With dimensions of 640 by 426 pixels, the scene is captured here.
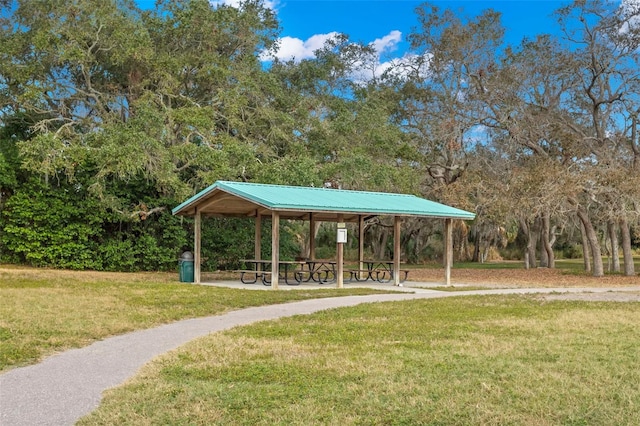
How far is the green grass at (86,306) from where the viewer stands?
8741 mm

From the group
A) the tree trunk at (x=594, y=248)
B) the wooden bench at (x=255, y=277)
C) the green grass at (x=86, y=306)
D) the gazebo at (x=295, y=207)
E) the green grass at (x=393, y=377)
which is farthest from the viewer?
the tree trunk at (x=594, y=248)

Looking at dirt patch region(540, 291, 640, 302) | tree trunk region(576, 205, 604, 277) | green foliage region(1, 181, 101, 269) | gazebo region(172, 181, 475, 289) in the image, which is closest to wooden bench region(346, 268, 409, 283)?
gazebo region(172, 181, 475, 289)

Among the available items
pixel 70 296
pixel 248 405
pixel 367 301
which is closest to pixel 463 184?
pixel 367 301

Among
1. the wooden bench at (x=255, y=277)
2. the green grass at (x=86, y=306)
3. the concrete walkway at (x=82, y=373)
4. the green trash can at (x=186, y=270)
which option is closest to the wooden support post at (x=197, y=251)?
the green trash can at (x=186, y=270)

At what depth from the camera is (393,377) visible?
6676 millimetres

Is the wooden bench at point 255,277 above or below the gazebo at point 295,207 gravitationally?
below

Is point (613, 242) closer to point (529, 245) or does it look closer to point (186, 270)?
point (529, 245)

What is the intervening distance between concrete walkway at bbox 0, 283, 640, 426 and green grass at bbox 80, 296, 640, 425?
282 mm

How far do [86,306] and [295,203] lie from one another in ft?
20.9

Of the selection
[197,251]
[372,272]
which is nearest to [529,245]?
[372,272]

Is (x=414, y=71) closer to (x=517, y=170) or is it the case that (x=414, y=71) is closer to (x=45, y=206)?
(x=517, y=170)

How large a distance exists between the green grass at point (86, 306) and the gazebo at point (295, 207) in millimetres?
2201

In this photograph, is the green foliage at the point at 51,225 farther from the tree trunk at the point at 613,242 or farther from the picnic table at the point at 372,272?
the tree trunk at the point at 613,242

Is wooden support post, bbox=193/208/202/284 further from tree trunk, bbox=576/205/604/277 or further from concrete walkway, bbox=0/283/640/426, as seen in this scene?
tree trunk, bbox=576/205/604/277
